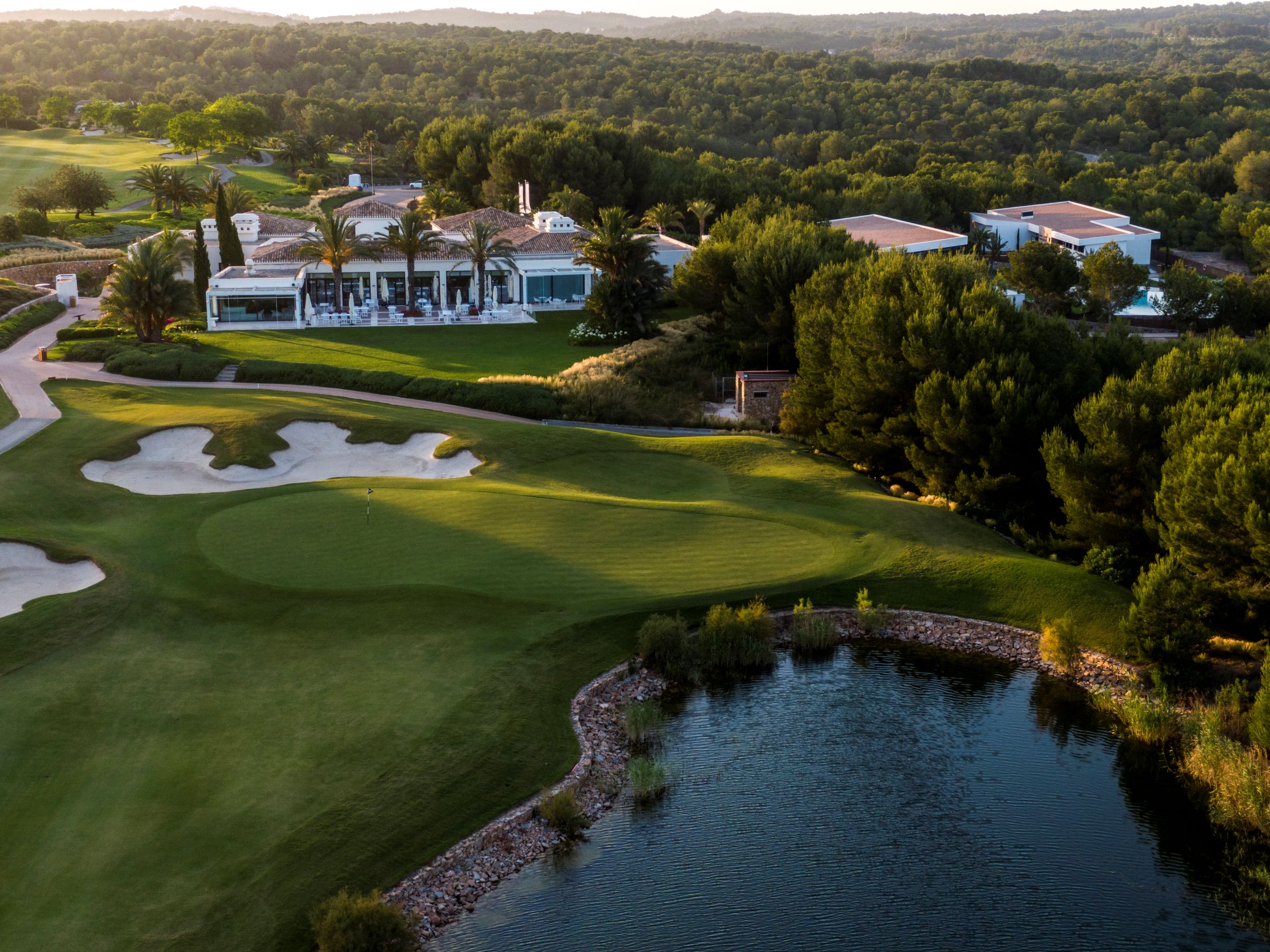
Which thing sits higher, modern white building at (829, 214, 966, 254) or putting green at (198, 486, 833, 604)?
modern white building at (829, 214, 966, 254)

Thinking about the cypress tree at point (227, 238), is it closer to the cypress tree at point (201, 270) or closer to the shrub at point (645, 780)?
the cypress tree at point (201, 270)

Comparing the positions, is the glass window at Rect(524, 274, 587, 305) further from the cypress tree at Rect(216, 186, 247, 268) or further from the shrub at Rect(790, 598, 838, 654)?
the shrub at Rect(790, 598, 838, 654)

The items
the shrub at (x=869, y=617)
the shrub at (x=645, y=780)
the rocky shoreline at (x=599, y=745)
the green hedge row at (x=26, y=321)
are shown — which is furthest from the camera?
the green hedge row at (x=26, y=321)

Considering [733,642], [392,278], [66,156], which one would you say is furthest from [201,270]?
[66,156]

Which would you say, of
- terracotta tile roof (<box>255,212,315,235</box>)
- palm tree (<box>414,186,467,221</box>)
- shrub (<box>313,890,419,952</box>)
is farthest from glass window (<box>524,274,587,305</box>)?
shrub (<box>313,890,419,952</box>)

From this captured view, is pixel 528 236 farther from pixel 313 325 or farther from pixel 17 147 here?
pixel 17 147

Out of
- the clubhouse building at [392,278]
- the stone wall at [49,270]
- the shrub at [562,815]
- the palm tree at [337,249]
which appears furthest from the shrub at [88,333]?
the shrub at [562,815]

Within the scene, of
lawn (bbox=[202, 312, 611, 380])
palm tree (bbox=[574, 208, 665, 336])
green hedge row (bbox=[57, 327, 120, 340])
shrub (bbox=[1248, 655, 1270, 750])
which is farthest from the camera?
palm tree (bbox=[574, 208, 665, 336])

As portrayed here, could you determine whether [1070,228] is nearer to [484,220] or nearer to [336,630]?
[484,220]
